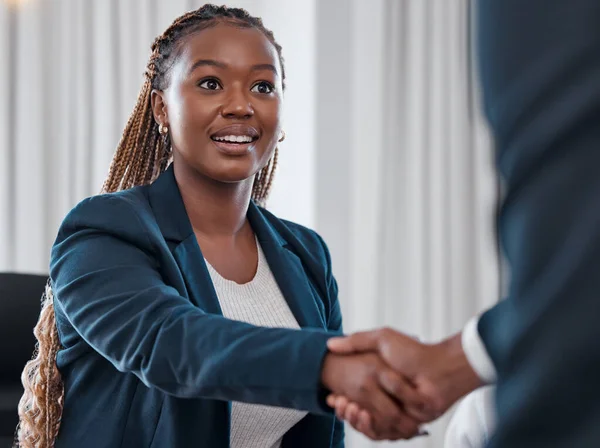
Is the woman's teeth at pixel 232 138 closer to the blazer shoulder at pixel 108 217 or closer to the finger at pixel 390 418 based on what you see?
the blazer shoulder at pixel 108 217

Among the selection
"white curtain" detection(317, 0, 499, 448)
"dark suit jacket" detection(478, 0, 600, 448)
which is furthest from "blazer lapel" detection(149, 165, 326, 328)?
"white curtain" detection(317, 0, 499, 448)

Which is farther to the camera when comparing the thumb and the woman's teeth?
the woman's teeth

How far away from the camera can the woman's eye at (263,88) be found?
1.56 m

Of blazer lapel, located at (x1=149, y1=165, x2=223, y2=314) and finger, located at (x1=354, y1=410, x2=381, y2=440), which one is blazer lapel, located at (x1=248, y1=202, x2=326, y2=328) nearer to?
blazer lapel, located at (x1=149, y1=165, x2=223, y2=314)

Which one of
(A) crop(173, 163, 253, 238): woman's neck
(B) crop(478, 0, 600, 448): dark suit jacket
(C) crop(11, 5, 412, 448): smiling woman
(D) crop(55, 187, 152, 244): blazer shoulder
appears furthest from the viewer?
(A) crop(173, 163, 253, 238): woman's neck

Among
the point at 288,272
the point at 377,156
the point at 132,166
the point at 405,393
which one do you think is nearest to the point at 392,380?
the point at 405,393

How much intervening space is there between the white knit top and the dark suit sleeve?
0.18 meters

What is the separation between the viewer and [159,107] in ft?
5.37

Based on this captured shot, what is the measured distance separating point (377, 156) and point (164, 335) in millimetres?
2239

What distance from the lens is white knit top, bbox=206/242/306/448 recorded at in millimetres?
1487

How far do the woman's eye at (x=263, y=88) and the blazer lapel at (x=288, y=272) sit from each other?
10.8 inches

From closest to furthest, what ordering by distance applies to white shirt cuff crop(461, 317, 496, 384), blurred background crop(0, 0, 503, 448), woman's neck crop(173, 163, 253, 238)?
white shirt cuff crop(461, 317, 496, 384), woman's neck crop(173, 163, 253, 238), blurred background crop(0, 0, 503, 448)

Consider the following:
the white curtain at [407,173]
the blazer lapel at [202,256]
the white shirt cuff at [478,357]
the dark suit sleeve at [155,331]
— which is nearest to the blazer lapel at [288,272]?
the blazer lapel at [202,256]

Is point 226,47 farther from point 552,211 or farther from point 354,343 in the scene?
point 552,211
